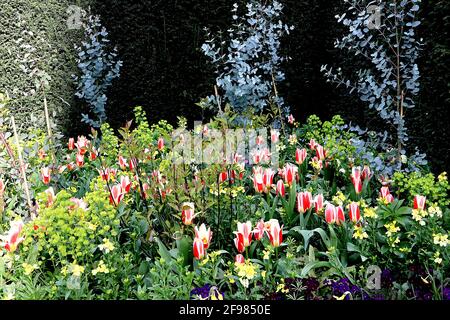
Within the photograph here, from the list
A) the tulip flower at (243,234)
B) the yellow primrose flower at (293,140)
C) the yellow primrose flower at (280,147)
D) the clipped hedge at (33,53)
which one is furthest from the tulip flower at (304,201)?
the clipped hedge at (33,53)

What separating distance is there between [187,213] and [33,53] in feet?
9.83

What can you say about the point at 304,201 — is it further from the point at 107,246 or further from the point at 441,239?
the point at 107,246

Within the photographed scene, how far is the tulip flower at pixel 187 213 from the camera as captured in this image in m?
2.79

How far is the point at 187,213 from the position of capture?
281 cm

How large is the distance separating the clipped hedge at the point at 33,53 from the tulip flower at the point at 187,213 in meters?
2.33

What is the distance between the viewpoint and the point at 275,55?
5219 mm

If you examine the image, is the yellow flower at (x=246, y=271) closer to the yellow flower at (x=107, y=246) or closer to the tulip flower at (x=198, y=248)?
the tulip flower at (x=198, y=248)

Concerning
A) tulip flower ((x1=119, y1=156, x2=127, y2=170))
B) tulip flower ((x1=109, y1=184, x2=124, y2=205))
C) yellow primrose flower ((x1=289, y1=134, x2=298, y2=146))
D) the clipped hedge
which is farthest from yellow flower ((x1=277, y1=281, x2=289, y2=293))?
the clipped hedge

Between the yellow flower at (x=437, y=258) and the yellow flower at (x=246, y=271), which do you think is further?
the yellow flower at (x=437, y=258)

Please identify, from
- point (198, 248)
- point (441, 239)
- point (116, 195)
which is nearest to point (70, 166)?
point (116, 195)

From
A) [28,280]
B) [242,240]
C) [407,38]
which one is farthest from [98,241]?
[407,38]

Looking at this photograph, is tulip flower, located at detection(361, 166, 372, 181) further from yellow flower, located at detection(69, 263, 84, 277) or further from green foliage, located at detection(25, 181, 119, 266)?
yellow flower, located at detection(69, 263, 84, 277)

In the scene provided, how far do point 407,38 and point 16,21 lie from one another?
337 cm
